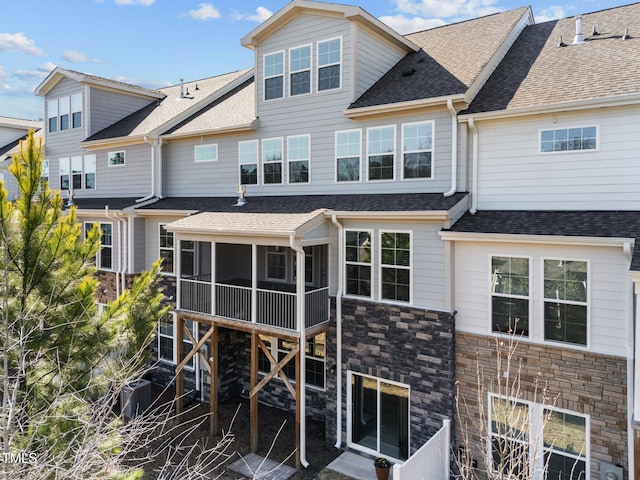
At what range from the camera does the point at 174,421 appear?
43.4 feet

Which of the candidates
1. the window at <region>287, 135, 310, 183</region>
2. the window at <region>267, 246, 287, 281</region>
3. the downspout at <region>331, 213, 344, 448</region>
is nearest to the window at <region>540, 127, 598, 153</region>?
the downspout at <region>331, 213, 344, 448</region>

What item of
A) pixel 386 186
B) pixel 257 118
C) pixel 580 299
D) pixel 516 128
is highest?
pixel 257 118

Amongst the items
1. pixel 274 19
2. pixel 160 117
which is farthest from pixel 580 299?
pixel 160 117

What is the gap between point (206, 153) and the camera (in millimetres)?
15469

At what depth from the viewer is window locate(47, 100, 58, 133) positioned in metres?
19.5

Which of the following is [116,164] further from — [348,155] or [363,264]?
[363,264]

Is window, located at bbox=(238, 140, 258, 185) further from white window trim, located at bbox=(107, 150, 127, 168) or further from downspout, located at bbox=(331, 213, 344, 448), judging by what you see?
white window trim, located at bbox=(107, 150, 127, 168)

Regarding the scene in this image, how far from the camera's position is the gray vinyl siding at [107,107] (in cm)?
1852

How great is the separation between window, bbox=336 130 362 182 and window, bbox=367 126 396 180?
0.36 m

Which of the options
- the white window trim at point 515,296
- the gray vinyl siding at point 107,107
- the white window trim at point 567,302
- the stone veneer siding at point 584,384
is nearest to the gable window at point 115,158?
the gray vinyl siding at point 107,107

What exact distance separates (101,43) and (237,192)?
40.1 feet

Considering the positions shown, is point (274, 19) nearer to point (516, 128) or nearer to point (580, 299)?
point (516, 128)

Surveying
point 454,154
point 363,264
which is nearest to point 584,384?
point 363,264

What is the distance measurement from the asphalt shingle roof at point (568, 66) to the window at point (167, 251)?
10403 mm
